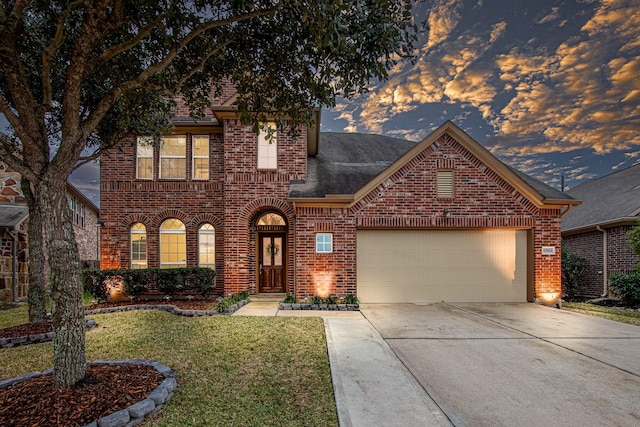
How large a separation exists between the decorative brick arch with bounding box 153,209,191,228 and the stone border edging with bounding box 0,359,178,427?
783 cm

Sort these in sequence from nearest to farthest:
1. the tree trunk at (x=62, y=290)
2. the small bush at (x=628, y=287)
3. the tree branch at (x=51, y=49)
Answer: the tree trunk at (x=62, y=290), the tree branch at (x=51, y=49), the small bush at (x=628, y=287)

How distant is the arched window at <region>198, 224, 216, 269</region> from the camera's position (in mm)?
12086

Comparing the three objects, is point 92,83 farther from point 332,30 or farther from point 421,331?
point 421,331

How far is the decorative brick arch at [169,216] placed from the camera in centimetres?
1200

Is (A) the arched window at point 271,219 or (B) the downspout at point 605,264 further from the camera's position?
(B) the downspout at point 605,264

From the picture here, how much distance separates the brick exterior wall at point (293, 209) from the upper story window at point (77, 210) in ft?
22.0

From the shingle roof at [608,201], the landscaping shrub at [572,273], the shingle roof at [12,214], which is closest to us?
the shingle roof at [12,214]

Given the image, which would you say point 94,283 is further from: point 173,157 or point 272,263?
point 272,263

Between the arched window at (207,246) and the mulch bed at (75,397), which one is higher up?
the arched window at (207,246)

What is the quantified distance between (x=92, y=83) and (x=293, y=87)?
503 cm

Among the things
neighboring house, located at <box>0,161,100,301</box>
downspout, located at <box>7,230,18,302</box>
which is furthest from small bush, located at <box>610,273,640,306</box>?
downspout, located at <box>7,230,18,302</box>

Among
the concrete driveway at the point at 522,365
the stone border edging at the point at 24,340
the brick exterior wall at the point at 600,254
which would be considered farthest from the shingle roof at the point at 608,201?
the stone border edging at the point at 24,340

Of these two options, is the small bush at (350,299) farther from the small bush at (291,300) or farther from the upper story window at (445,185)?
the upper story window at (445,185)

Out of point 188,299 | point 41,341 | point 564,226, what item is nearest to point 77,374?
point 41,341
